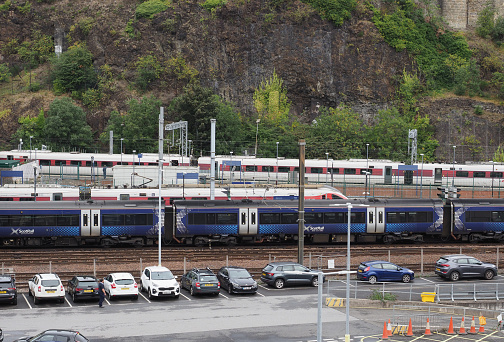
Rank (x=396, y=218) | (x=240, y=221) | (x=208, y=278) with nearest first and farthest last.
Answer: (x=208, y=278) → (x=240, y=221) → (x=396, y=218)

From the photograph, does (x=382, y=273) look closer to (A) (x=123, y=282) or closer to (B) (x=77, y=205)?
(A) (x=123, y=282)

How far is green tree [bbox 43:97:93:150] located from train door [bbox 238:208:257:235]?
169 ft

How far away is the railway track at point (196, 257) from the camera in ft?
130

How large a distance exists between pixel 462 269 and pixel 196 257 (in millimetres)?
16621

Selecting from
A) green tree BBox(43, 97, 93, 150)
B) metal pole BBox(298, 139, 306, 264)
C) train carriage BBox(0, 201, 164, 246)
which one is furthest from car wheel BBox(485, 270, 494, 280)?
green tree BBox(43, 97, 93, 150)

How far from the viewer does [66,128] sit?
9331cm

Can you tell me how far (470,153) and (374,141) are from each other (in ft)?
49.7

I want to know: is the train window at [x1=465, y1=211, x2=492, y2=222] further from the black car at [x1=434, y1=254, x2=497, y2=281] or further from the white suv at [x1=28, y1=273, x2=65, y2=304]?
the white suv at [x1=28, y1=273, x2=65, y2=304]

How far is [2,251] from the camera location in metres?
44.4

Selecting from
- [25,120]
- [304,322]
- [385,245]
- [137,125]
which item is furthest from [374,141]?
[304,322]

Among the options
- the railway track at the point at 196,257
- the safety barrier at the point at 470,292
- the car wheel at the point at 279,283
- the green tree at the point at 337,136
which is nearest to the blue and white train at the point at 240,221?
the railway track at the point at 196,257

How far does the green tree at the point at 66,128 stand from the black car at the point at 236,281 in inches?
2453

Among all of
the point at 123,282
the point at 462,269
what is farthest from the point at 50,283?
the point at 462,269

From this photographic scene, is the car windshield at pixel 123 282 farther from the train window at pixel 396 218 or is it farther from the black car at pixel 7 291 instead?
the train window at pixel 396 218
